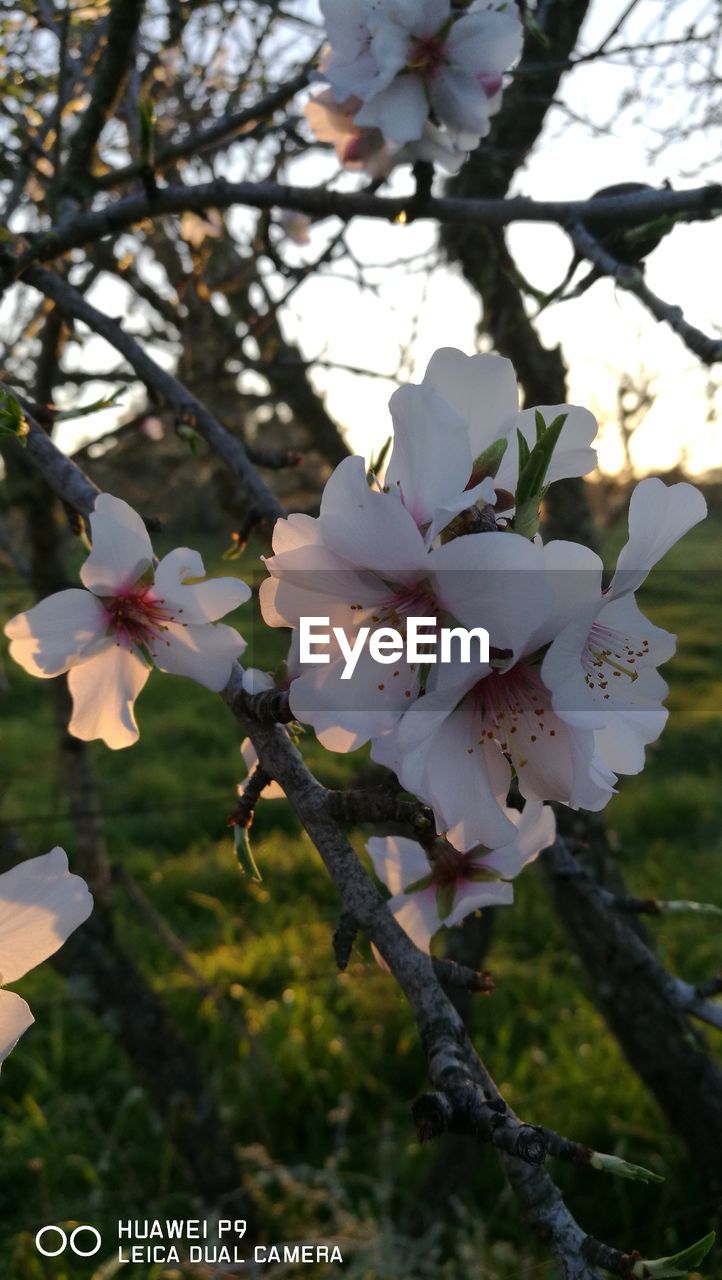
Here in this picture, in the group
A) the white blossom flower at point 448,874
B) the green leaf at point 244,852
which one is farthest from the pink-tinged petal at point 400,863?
the green leaf at point 244,852

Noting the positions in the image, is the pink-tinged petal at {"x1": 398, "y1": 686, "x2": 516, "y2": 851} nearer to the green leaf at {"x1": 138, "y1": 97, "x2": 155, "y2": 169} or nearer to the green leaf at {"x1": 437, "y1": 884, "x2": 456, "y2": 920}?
the green leaf at {"x1": 437, "y1": 884, "x2": 456, "y2": 920}

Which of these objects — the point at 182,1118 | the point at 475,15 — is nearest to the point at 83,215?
the point at 475,15

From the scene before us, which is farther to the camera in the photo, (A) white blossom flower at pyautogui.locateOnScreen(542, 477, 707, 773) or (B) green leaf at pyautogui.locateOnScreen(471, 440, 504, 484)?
(B) green leaf at pyautogui.locateOnScreen(471, 440, 504, 484)

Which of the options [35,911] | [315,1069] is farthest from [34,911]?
[315,1069]

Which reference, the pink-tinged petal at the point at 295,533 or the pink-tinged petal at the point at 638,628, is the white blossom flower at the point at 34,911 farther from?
the pink-tinged petal at the point at 638,628

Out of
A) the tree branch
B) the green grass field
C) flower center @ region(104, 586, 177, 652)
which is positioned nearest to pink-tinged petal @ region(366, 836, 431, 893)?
flower center @ region(104, 586, 177, 652)

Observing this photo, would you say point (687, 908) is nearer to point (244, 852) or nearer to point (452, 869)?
point (452, 869)

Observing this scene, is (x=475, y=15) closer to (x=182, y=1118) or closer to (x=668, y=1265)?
(x=668, y=1265)
